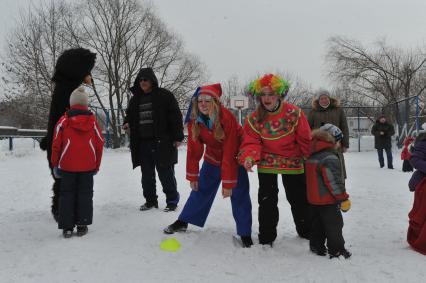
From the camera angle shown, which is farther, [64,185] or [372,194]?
[372,194]

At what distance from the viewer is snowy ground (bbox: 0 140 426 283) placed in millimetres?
2852

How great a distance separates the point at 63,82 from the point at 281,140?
2558 mm

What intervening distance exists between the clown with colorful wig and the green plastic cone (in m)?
0.77

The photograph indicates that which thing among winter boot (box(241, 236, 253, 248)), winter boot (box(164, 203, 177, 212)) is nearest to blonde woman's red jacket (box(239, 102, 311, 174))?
winter boot (box(241, 236, 253, 248))

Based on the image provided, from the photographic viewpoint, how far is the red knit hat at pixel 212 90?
363 cm

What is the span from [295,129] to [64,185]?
230 cm

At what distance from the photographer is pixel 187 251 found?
11.1 ft

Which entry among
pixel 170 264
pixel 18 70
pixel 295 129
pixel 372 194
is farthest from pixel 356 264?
pixel 18 70

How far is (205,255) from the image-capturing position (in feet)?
10.9

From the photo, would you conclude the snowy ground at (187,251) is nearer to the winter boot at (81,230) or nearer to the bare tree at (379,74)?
the winter boot at (81,230)

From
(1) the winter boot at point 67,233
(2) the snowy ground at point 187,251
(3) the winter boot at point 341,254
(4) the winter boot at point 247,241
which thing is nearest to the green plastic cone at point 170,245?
(2) the snowy ground at point 187,251

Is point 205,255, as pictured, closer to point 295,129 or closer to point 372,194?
point 295,129

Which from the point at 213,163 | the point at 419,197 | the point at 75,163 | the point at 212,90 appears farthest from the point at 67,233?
the point at 419,197

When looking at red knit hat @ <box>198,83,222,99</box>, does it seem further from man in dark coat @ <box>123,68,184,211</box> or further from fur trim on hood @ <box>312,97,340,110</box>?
fur trim on hood @ <box>312,97,340,110</box>
